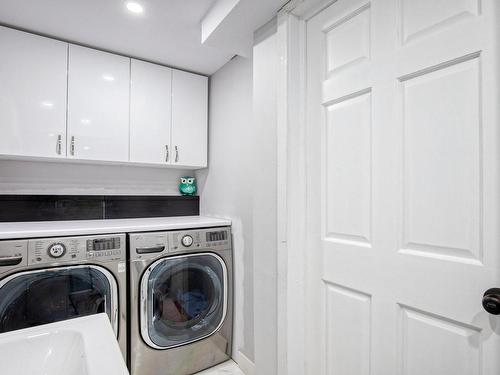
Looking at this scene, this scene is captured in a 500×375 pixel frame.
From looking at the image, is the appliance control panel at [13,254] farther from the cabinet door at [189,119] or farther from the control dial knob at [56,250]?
the cabinet door at [189,119]

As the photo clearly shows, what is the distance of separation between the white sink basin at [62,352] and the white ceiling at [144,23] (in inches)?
59.8

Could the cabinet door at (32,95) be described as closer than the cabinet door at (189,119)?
Yes

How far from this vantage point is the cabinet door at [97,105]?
203 cm

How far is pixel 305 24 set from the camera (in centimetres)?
145

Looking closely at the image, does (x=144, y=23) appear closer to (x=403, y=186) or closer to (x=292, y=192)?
(x=292, y=192)

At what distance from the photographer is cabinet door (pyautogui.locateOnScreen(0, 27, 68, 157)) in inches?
71.9

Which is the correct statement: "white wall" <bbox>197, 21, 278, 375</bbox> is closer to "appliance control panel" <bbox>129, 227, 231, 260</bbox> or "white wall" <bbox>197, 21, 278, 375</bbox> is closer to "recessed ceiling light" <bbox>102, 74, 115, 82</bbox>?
"appliance control panel" <bbox>129, 227, 231, 260</bbox>

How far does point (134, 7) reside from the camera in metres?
1.68

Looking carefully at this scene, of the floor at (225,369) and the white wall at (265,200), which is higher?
the white wall at (265,200)

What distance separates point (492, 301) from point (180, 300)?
5.86 feet

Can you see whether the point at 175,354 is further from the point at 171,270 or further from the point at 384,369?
the point at 384,369

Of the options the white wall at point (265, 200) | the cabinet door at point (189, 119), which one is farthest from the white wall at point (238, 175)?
the white wall at point (265, 200)

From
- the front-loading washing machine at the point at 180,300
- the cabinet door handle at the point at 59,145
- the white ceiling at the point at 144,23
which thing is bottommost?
the front-loading washing machine at the point at 180,300

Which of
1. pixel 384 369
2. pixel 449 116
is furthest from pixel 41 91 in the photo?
pixel 384 369
